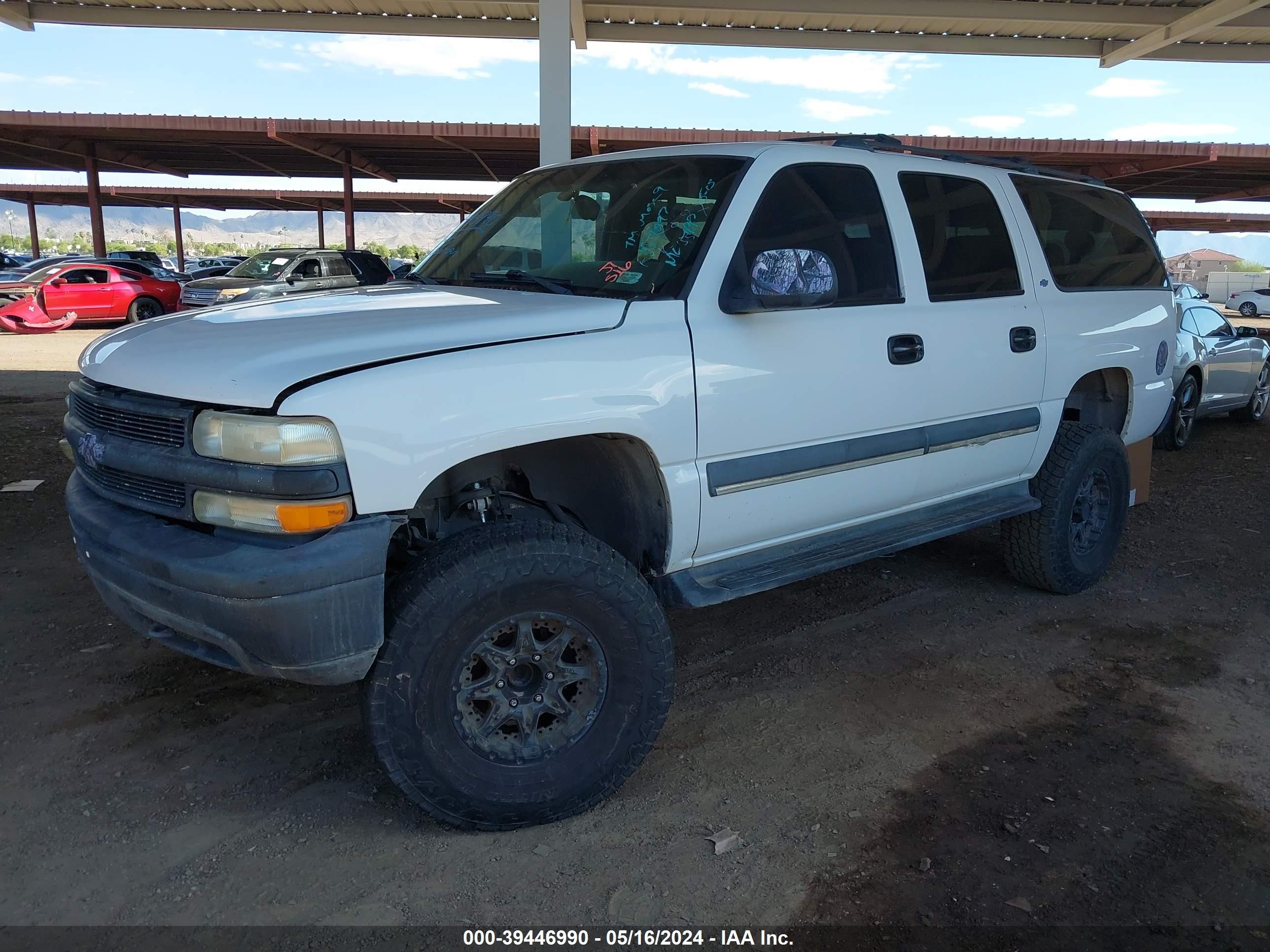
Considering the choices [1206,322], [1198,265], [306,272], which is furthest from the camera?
[1198,265]

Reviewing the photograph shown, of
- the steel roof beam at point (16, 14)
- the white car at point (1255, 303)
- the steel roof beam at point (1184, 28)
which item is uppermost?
the steel roof beam at point (16, 14)

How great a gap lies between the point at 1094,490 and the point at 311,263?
16659 millimetres

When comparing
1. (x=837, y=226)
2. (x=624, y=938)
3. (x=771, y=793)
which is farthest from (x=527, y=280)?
(x=624, y=938)

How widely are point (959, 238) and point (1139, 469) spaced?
7.97 feet

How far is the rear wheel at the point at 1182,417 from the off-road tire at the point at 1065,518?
492 centimetres

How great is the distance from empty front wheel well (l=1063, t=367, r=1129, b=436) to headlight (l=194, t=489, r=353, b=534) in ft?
13.0

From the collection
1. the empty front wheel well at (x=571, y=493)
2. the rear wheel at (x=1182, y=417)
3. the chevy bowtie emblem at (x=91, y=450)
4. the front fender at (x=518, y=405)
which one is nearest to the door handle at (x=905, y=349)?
the front fender at (x=518, y=405)

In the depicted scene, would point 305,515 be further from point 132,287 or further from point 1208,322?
point 132,287

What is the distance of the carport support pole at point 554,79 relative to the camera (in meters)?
9.74

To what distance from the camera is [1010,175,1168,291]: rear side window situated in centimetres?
451

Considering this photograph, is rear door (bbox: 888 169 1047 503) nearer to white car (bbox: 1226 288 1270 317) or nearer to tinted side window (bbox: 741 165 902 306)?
tinted side window (bbox: 741 165 902 306)

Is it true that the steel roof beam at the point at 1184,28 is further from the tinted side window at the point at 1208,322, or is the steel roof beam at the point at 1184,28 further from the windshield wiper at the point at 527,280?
the windshield wiper at the point at 527,280

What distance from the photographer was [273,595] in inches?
93.6

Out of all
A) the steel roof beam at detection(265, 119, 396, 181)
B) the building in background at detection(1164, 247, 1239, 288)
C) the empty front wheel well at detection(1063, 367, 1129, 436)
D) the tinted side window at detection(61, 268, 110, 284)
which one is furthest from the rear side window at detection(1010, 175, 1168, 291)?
the building in background at detection(1164, 247, 1239, 288)
